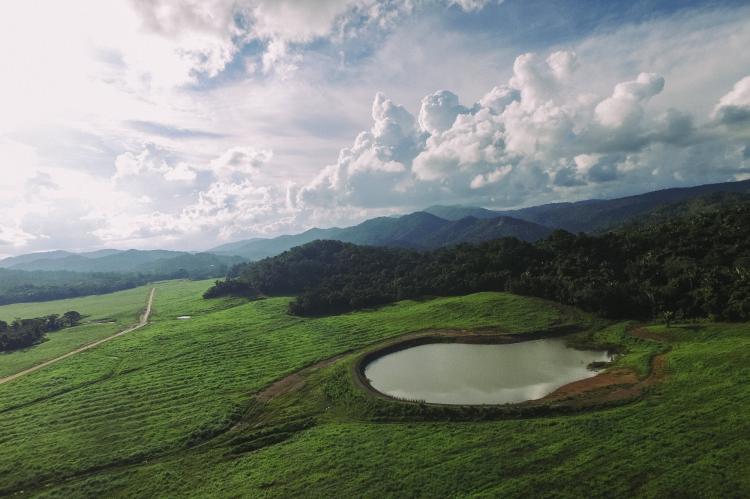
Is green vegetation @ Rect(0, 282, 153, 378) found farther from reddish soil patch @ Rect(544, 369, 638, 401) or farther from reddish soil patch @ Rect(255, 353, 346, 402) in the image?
reddish soil patch @ Rect(544, 369, 638, 401)

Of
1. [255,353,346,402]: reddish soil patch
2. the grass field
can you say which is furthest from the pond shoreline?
[255,353,346,402]: reddish soil patch

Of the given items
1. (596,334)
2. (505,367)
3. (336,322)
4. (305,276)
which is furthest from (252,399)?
(305,276)

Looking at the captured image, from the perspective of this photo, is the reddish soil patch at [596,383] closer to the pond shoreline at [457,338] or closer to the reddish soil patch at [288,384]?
the pond shoreline at [457,338]

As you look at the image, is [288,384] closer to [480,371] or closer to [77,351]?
[480,371]

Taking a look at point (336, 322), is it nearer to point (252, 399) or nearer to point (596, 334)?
point (252, 399)

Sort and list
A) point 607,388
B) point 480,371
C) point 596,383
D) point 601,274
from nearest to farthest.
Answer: point 607,388 < point 596,383 < point 480,371 < point 601,274

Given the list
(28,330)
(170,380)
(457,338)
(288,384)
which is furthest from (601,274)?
(28,330)
